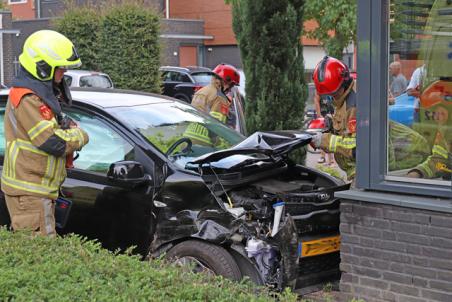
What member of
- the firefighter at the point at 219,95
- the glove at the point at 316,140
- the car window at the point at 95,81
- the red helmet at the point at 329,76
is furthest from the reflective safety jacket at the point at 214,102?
the car window at the point at 95,81

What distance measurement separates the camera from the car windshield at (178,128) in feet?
17.2

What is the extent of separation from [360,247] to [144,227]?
154 cm

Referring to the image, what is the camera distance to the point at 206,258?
15.1 ft

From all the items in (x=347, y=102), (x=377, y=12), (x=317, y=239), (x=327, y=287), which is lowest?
(x=327, y=287)

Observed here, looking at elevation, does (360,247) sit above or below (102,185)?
below

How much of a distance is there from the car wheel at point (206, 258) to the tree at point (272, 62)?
10.7 ft

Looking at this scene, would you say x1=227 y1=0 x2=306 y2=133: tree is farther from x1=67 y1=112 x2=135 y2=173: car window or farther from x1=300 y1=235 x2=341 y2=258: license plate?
x1=300 y1=235 x2=341 y2=258: license plate

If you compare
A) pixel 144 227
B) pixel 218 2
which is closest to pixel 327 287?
pixel 144 227

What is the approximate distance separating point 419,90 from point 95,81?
53.9 feet

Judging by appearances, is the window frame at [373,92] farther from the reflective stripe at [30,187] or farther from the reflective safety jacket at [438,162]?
the reflective stripe at [30,187]

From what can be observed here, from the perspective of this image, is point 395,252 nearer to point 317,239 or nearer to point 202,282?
point 317,239

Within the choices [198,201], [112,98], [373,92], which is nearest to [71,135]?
[198,201]

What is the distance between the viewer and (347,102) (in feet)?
18.3

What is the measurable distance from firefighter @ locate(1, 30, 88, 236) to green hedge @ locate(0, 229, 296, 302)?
0.95 meters
